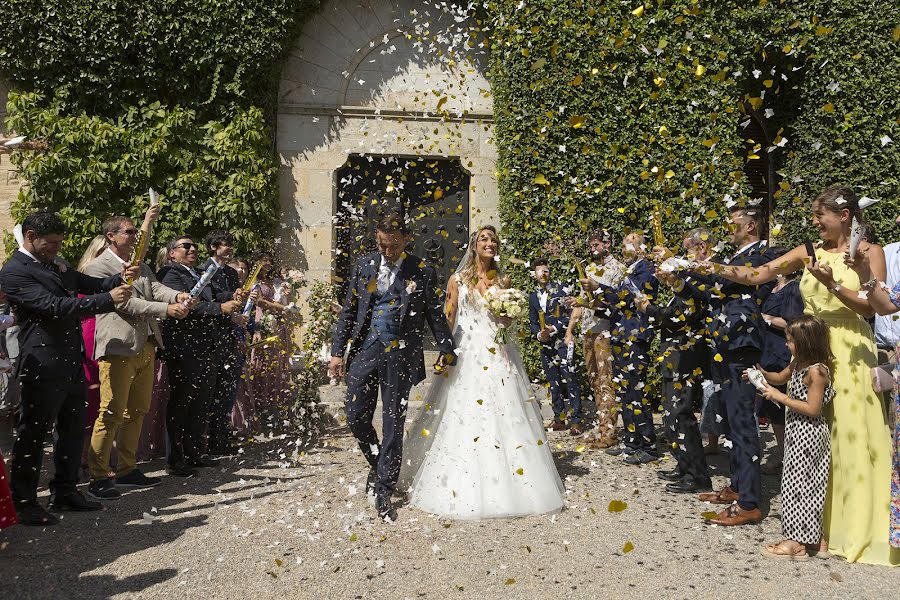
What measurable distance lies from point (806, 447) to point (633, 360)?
248 cm

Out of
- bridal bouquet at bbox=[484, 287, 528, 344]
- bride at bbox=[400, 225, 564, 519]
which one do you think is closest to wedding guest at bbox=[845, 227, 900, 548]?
bride at bbox=[400, 225, 564, 519]

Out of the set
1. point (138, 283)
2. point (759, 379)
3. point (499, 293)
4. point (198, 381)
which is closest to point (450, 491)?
point (499, 293)

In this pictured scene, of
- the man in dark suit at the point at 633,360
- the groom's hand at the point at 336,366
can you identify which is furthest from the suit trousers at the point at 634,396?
the groom's hand at the point at 336,366

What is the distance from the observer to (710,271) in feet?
14.7

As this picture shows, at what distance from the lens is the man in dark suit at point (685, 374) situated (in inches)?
212

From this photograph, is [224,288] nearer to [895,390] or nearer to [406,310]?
[406,310]

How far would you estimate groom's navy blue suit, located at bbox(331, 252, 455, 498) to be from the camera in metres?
5.06

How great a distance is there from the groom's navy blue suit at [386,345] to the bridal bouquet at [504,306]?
0.46 metres

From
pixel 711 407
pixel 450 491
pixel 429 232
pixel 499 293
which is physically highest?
pixel 429 232

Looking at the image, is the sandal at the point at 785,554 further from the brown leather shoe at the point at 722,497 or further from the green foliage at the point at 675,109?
the green foliage at the point at 675,109

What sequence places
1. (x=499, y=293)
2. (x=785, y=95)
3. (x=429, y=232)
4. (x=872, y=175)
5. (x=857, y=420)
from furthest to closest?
(x=429, y=232) < (x=785, y=95) < (x=872, y=175) < (x=499, y=293) < (x=857, y=420)

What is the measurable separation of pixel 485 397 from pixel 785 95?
7.62m

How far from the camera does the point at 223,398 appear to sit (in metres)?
7.06

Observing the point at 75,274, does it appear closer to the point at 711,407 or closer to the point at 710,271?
the point at 710,271
